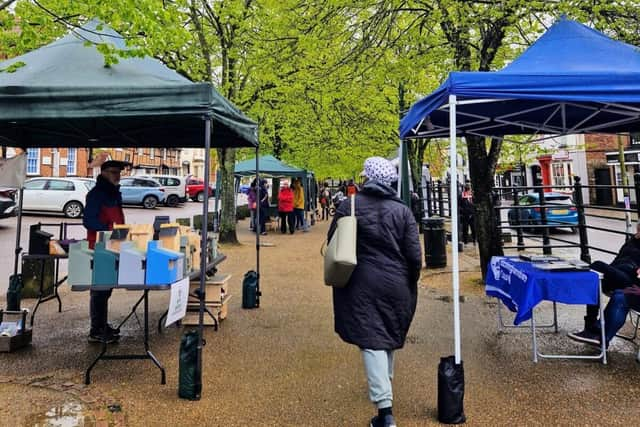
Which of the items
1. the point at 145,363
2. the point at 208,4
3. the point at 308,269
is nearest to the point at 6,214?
the point at 208,4

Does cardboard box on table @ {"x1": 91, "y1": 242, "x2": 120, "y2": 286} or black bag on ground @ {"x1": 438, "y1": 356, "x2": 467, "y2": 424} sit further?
cardboard box on table @ {"x1": 91, "y1": 242, "x2": 120, "y2": 286}

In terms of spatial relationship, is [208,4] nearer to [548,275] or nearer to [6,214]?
[6,214]

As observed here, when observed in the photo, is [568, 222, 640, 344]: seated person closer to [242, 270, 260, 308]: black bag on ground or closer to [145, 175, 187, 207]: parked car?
[242, 270, 260, 308]: black bag on ground

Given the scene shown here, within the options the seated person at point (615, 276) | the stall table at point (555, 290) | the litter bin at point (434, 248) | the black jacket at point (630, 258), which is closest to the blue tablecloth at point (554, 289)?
the stall table at point (555, 290)

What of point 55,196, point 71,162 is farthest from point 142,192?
point 71,162

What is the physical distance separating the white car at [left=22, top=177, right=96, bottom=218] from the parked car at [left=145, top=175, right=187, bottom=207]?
8474mm

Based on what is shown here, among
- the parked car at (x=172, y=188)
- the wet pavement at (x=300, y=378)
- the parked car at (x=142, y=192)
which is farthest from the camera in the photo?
the parked car at (x=172, y=188)

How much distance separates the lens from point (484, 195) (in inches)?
293

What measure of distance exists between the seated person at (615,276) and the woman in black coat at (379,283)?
2.54 m

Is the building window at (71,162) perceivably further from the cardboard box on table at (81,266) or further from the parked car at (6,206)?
the cardboard box on table at (81,266)

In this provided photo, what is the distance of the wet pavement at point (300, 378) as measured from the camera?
126 inches

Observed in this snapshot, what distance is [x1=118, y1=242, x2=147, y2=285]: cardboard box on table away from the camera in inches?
149

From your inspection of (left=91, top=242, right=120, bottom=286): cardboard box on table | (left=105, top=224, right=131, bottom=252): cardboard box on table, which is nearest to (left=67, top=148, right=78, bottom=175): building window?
(left=105, top=224, right=131, bottom=252): cardboard box on table

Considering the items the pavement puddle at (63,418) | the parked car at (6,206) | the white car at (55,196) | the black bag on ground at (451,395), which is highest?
the white car at (55,196)
